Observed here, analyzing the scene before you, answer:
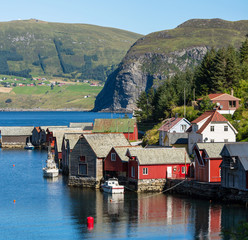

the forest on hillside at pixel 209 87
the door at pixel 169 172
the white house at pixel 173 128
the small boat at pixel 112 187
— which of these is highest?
the forest on hillside at pixel 209 87

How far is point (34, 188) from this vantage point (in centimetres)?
8025

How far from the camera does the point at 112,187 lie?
7069 centimetres

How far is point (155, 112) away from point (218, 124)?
59.1 meters

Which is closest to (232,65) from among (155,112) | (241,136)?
(155,112)

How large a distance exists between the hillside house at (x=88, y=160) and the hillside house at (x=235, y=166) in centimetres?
1888

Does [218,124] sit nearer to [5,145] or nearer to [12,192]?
[12,192]

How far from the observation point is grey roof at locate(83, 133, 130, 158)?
75.8 metres

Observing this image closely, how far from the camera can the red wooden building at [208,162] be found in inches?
2704

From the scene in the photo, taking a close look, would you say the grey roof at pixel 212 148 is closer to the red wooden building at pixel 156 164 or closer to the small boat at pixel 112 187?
the red wooden building at pixel 156 164

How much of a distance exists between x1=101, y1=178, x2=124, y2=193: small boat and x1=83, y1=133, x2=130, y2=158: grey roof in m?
4.69

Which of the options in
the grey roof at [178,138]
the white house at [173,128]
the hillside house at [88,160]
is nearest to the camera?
the hillside house at [88,160]

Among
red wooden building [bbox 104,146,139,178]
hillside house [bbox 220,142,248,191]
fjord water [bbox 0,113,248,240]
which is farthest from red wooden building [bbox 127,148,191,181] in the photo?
hillside house [bbox 220,142,248,191]

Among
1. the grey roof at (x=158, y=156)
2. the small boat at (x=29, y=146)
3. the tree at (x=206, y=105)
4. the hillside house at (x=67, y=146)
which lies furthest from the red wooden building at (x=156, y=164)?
the small boat at (x=29, y=146)

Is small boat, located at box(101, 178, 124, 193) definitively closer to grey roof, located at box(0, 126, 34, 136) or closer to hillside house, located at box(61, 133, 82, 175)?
hillside house, located at box(61, 133, 82, 175)
